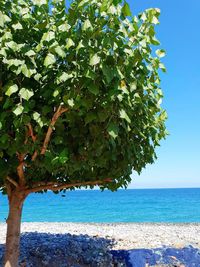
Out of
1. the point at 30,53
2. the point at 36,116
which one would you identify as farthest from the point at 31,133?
the point at 30,53

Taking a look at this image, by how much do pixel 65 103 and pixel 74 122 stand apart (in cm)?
86

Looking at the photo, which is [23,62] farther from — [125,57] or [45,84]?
[125,57]

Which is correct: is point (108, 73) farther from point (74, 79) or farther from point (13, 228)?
point (13, 228)

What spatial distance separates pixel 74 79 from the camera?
5.49 m

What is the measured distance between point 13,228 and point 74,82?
3947mm

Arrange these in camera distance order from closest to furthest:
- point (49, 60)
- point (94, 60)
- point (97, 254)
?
point (94, 60) → point (49, 60) → point (97, 254)

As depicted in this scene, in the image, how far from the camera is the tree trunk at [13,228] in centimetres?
812

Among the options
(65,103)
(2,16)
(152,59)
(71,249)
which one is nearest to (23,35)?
(2,16)

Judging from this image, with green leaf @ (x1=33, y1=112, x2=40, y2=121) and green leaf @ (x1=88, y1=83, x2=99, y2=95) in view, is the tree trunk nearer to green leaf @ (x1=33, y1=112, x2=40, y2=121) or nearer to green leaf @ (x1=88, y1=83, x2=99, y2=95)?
green leaf @ (x1=33, y1=112, x2=40, y2=121)

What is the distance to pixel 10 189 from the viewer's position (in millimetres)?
8219

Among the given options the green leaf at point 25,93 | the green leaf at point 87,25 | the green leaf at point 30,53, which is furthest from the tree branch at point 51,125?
the green leaf at point 87,25

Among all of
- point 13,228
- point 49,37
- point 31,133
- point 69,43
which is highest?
point 49,37

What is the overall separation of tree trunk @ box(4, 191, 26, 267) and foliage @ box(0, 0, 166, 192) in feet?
4.40

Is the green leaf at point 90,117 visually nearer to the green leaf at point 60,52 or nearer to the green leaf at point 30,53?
the green leaf at point 60,52
